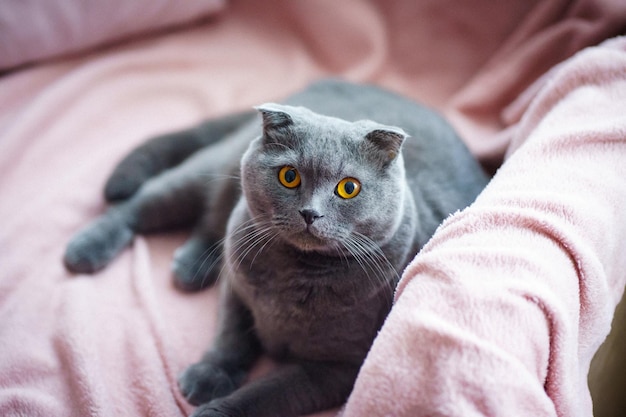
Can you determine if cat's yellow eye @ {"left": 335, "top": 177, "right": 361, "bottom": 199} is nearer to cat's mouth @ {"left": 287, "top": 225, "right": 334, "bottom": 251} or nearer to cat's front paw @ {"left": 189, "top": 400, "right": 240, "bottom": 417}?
cat's mouth @ {"left": 287, "top": 225, "right": 334, "bottom": 251}

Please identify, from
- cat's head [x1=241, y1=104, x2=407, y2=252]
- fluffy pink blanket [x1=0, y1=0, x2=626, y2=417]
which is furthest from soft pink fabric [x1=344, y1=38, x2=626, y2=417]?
cat's head [x1=241, y1=104, x2=407, y2=252]

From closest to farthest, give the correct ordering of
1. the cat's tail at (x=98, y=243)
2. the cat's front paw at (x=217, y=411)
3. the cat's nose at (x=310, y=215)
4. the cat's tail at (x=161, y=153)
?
the cat's nose at (x=310, y=215), the cat's front paw at (x=217, y=411), the cat's tail at (x=98, y=243), the cat's tail at (x=161, y=153)

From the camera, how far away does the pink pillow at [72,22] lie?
1486 millimetres

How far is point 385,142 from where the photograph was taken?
98 cm

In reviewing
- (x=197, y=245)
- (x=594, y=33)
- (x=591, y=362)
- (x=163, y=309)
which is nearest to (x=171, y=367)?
(x=163, y=309)

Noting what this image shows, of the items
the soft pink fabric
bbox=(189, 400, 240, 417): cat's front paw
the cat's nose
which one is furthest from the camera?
bbox=(189, 400, 240, 417): cat's front paw

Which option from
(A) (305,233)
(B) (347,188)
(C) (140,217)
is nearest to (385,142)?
(B) (347,188)

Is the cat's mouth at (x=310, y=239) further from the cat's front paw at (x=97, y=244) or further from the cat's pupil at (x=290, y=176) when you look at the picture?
the cat's front paw at (x=97, y=244)

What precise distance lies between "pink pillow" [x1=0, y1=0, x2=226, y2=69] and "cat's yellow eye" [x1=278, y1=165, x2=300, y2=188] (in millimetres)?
948

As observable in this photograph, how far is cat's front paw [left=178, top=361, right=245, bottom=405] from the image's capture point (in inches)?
43.3

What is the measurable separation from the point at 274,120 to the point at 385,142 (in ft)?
0.65

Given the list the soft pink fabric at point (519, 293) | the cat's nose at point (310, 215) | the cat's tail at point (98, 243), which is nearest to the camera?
the soft pink fabric at point (519, 293)

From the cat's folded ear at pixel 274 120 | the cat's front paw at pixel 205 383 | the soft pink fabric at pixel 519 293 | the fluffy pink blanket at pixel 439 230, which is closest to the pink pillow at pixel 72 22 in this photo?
the fluffy pink blanket at pixel 439 230

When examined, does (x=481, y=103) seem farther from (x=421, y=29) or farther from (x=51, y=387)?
(x=51, y=387)
